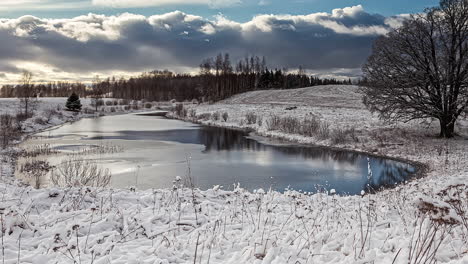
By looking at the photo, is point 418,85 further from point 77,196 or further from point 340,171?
point 77,196

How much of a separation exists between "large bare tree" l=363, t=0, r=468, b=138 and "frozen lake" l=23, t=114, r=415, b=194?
224 inches

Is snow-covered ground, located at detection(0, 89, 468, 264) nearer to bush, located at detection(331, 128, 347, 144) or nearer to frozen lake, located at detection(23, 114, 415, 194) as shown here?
frozen lake, located at detection(23, 114, 415, 194)

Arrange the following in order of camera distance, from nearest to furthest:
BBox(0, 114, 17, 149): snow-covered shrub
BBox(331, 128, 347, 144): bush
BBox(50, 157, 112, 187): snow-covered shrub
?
BBox(50, 157, 112, 187): snow-covered shrub
BBox(0, 114, 17, 149): snow-covered shrub
BBox(331, 128, 347, 144): bush

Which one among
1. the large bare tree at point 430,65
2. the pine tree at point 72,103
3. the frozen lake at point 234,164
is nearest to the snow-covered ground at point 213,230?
the frozen lake at point 234,164

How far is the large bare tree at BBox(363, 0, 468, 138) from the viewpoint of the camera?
24.5 metres

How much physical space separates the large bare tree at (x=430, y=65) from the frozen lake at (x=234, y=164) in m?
5.69

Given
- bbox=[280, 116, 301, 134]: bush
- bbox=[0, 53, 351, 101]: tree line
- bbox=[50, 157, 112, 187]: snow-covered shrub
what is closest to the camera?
bbox=[50, 157, 112, 187]: snow-covered shrub

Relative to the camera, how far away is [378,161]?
22.7 m

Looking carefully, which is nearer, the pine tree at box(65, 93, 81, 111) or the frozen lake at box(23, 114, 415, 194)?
the frozen lake at box(23, 114, 415, 194)

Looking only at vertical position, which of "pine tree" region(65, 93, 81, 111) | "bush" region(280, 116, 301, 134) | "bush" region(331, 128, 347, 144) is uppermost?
"pine tree" region(65, 93, 81, 111)

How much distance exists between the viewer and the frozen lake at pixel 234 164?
1620 cm

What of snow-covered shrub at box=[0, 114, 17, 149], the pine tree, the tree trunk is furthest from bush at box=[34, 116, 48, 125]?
the tree trunk

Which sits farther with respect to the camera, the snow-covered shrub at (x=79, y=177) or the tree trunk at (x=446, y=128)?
the tree trunk at (x=446, y=128)

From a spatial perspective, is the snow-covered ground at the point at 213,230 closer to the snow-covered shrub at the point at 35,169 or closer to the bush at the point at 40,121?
the snow-covered shrub at the point at 35,169
